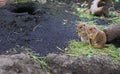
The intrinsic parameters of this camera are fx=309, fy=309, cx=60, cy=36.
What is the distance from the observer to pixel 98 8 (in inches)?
253

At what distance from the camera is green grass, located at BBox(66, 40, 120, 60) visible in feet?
14.3

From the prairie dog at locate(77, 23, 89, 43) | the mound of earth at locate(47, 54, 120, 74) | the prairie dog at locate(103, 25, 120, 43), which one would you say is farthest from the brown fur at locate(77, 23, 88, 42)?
the mound of earth at locate(47, 54, 120, 74)

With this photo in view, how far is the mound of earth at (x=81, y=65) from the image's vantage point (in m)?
4.03

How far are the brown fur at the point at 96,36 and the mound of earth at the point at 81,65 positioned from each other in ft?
1.22

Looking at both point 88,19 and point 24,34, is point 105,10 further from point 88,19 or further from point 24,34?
point 24,34

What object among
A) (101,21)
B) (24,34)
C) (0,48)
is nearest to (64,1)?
(101,21)

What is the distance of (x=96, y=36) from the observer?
4.58 meters

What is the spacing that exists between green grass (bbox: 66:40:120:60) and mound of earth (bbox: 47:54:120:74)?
137 millimetres

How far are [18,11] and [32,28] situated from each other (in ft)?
3.37

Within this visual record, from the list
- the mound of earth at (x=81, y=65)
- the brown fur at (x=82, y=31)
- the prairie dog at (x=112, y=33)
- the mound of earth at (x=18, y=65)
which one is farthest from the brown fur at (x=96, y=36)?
the mound of earth at (x=18, y=65)

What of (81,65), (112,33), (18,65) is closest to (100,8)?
(112,33)

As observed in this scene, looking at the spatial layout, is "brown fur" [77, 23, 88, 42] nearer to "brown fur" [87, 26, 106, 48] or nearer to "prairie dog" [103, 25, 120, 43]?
"brown fur" [87, 26, 106, 48]

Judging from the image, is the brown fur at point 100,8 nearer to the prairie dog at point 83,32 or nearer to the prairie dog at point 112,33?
the prairie dog at point 112,33

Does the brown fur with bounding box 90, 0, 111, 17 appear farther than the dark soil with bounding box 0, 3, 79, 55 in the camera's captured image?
Yes
